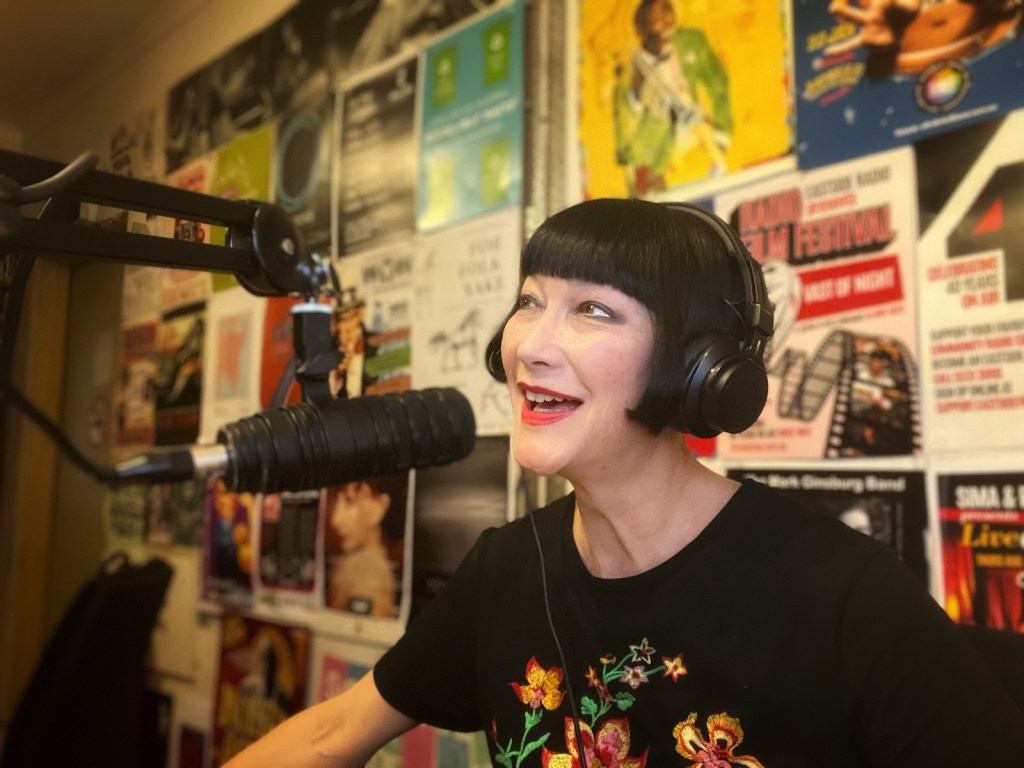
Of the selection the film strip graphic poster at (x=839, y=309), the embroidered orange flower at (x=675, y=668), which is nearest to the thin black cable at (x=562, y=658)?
the embroidered orange flower at (x=675, y=668)

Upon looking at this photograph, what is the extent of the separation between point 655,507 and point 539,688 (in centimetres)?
24

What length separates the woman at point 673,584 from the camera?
727 mm

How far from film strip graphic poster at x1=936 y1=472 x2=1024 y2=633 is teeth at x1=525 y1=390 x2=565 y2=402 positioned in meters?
0.58

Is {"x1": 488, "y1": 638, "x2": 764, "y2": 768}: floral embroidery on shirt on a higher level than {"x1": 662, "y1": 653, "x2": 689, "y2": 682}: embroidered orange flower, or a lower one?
lower

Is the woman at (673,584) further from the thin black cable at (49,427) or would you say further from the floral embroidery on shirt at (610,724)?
the thin black cable at (49,427)

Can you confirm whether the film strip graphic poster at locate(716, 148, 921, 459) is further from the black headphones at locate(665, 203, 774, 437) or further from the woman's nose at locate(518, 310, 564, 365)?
the woman's nose at locate(518, 310, 564, 365)

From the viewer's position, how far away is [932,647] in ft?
2.33

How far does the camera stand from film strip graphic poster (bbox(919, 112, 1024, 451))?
106cm

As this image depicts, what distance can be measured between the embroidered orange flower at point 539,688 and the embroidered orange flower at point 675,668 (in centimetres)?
13

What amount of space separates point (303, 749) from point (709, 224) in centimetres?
75

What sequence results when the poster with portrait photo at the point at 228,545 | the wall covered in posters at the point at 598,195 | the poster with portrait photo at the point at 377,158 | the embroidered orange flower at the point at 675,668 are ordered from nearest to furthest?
the embroidered orange flower at the point at 675,668 → the wall covered in posters at the point at 598,195 → the poster with portrait photo at the point at 377,158 → the poster with portrait photo at the point at 228,545

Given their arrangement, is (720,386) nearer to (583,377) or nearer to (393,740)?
(583,377)

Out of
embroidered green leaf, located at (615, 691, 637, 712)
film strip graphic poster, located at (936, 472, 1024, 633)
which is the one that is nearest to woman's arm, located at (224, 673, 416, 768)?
embroidered green leaf, located at (615, 691, 637, 712)

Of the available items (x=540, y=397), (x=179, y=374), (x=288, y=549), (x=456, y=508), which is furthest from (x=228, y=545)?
(x=540, y=397)
